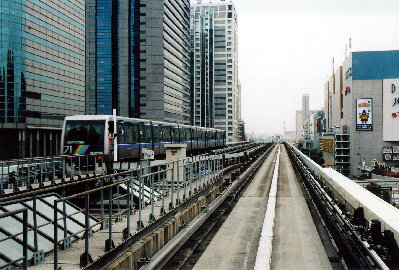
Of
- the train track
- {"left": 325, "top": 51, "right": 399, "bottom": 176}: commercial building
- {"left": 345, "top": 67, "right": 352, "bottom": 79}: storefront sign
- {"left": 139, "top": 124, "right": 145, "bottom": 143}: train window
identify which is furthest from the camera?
{"left": 345, "top": 67, "right": 352, "bottom": 79}: storefront sign

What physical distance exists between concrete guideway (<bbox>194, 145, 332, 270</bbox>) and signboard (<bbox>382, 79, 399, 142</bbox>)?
9119cm

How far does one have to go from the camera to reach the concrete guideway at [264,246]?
10.2 meters

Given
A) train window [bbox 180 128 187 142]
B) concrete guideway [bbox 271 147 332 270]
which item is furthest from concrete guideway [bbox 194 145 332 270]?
train window [bbox 180 128 187 142]

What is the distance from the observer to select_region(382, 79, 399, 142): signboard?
10112 centimetres

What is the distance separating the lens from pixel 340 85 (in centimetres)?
12306

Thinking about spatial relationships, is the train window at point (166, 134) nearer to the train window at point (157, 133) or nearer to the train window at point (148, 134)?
the train window at point (157, 133)

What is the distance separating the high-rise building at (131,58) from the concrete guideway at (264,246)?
4047 inches

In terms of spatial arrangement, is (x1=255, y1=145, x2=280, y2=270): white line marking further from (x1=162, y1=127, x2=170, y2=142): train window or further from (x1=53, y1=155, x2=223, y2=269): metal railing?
(x1=162, y1=127, x2=170, y2=142): train window

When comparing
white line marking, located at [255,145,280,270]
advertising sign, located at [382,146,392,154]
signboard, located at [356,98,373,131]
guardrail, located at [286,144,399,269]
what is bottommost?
advertising sign, located at [382,146,392,154]

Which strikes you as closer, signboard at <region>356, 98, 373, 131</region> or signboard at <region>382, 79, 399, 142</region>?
signboard at <region>382, 79, 399, 142</region>

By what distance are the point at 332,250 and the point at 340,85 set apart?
4686 inches

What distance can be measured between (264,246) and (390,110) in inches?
4006

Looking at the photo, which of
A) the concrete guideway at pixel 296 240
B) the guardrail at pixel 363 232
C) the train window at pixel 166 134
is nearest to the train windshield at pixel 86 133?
the concrete guideway at pixel 296 240

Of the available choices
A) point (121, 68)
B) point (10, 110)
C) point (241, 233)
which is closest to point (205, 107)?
point (121, 68)
